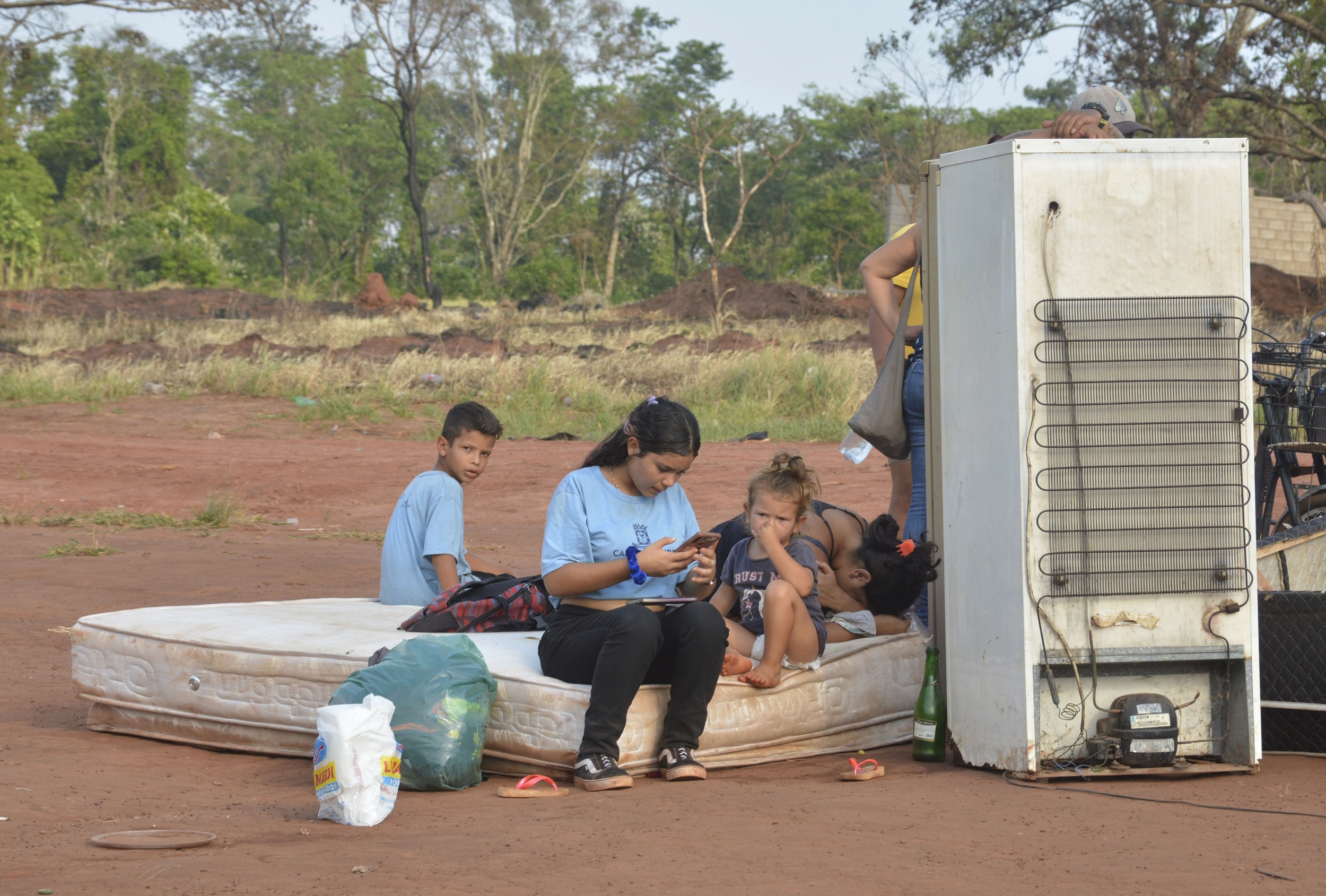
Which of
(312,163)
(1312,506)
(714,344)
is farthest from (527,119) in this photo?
(1312,506)

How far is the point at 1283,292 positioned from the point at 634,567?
74.3 feet

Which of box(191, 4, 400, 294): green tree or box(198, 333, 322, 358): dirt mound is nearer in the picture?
box(198, 333, 322, 358): dirt mound

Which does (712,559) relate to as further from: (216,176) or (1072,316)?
(216,176)

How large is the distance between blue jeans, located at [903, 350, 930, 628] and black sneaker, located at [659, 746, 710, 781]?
1.10 m

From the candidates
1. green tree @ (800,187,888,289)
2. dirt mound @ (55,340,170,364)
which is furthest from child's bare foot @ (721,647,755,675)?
green tree @ (800,187,888,289)

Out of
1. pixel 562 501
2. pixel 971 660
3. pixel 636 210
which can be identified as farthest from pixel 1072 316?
pixel 636 210

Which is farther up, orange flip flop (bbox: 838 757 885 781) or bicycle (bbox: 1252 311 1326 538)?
bicycle (bbox: 1252 311 1326 538)

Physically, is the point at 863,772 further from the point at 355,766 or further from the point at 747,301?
the point at 747,301

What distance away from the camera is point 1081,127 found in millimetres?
4047

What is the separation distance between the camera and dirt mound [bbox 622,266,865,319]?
29.2 m

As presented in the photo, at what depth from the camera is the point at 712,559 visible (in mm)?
4023

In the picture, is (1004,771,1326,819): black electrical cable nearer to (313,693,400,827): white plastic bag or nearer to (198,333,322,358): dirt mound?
(313,693,400,827): white plastic bag

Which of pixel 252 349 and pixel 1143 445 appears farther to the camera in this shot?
pixel 252 349

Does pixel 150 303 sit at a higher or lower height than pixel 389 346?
higher
